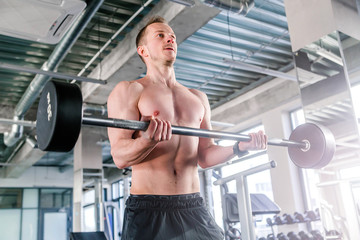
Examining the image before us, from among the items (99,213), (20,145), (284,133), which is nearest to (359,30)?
(284,133)

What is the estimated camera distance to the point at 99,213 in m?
7.09

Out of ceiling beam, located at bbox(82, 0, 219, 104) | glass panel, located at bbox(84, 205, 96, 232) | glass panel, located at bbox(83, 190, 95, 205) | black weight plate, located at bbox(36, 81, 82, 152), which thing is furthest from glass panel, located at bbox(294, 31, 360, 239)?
glass panel, located at bbox(83, 190, 95, 205)

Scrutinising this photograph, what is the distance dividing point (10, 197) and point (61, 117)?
13.4 metres

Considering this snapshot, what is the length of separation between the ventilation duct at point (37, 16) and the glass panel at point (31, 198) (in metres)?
11.0

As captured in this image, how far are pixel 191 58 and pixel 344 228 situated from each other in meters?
4.52

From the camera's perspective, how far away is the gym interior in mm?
2490

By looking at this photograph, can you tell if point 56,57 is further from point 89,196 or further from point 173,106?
point 89,196

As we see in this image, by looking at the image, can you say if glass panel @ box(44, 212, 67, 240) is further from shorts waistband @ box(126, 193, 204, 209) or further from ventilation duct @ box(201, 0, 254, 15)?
shorts waistband @ box(126, 193, 204, 209)

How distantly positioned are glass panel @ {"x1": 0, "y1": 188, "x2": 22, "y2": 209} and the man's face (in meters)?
13.0

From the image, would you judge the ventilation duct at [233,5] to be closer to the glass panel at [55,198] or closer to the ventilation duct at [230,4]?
the ventilation duct at [230,4]

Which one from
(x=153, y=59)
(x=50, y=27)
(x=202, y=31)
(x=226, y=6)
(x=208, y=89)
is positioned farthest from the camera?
(x=208, y=89)

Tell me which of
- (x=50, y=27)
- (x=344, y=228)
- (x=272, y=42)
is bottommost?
(x=344, y=228)

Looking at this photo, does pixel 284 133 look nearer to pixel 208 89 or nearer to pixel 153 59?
pixel 208 89

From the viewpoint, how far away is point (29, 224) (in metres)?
12.9
